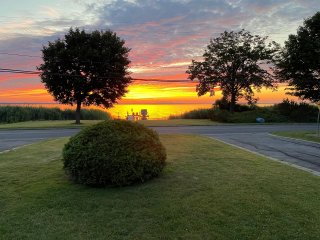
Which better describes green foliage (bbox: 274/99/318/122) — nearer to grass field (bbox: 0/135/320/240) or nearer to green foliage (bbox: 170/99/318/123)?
green foliage (bbox: 170/99/318/123)

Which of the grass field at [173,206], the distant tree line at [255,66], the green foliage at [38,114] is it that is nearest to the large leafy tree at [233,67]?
the distant tree line at [255,66]

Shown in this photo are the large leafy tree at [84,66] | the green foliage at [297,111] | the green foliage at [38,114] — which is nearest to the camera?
the large leafy tree at [84,66]

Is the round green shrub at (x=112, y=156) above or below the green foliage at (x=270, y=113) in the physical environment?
below

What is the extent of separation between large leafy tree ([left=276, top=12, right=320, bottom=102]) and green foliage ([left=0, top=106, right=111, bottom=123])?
810 inches

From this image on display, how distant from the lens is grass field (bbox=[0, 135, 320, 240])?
456 centimetres

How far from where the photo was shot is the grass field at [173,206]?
4.56 m

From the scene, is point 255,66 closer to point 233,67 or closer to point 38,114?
point 233,67

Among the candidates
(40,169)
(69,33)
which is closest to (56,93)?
(69,33)

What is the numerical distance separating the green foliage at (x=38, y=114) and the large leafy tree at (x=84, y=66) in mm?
9266

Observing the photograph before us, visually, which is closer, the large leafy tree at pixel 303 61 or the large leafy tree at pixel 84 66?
the large leafy tree at pixel 84 66

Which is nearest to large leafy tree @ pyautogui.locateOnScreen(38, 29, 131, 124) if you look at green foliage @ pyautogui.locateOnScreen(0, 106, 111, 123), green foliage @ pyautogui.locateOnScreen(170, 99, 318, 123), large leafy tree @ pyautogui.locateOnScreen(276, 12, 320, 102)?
green foliage @ pyautogui.locateOnScreen(0, 106, 111, 123)

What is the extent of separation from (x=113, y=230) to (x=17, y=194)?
8.70 feet

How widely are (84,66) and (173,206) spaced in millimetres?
23279

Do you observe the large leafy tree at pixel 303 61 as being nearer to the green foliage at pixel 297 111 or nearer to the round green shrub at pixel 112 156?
the green foliage at pixel 297 111
